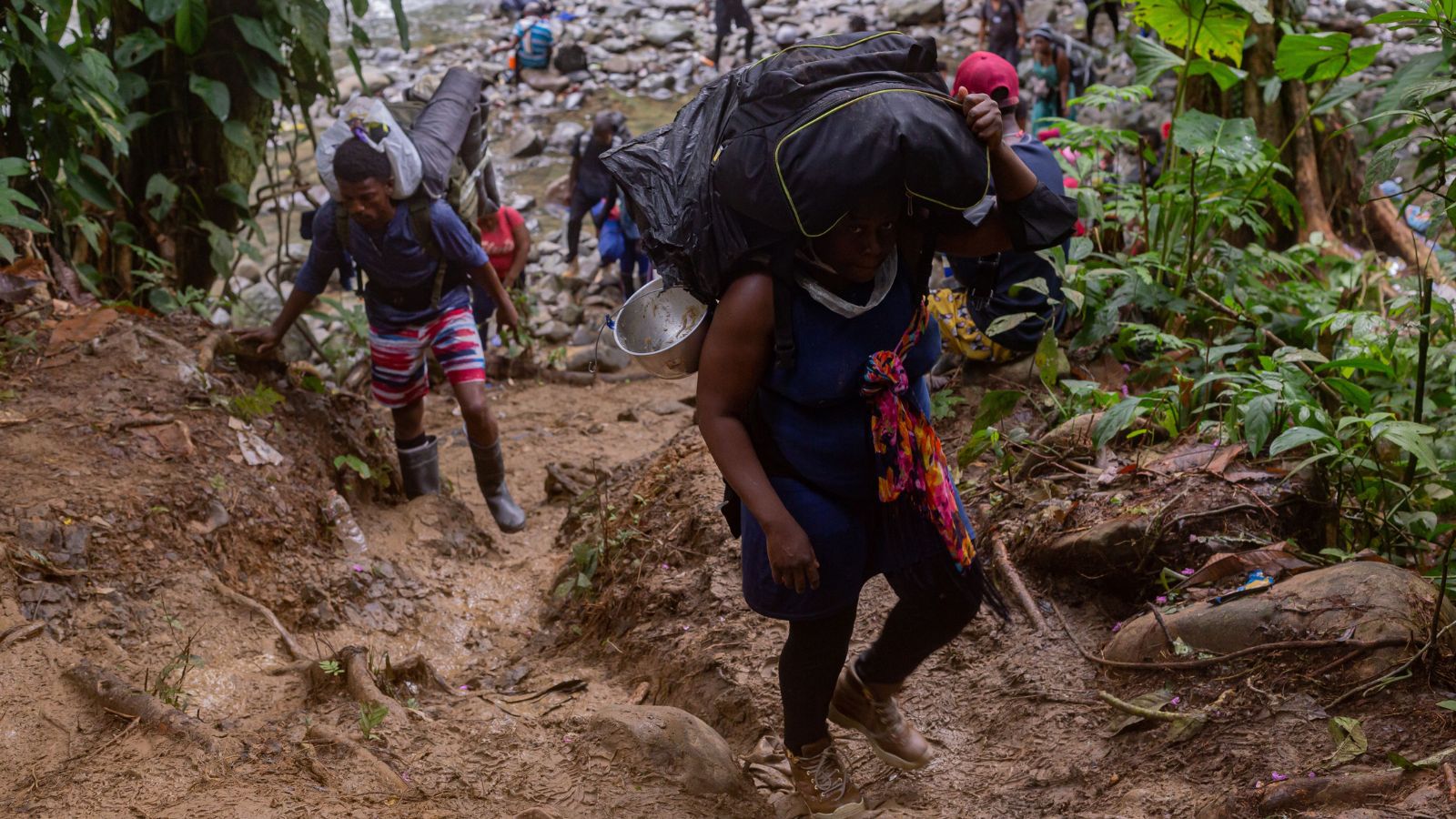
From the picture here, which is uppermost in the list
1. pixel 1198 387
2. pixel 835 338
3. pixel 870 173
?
pixel 870 173

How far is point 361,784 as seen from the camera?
273 cm

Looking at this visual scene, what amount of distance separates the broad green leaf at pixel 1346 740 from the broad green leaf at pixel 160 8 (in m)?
4.92

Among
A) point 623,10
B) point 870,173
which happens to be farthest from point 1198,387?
point 623,10

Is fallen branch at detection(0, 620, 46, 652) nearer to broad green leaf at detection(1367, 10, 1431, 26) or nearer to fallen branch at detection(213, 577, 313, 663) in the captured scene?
fallen branch at detection(213, 577, 313, 663)

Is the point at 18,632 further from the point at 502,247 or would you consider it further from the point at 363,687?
the point at 502,247

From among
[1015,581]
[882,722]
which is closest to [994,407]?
[1015,581]

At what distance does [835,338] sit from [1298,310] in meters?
3.43

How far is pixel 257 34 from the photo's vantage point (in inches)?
201

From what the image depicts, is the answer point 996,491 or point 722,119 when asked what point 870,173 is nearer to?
point 722,119

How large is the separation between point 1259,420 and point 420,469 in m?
3.48

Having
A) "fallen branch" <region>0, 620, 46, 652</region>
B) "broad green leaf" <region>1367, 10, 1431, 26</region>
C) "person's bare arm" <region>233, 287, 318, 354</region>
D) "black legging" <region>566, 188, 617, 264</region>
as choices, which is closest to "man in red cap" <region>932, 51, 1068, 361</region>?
"broad green leaf" <region>1367, 10, 1431, 26</region>

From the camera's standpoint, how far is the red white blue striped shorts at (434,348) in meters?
4.82

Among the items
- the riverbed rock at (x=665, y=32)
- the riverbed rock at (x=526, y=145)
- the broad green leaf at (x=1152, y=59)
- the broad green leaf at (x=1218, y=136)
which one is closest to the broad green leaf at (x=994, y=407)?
the broad green leaf at (x=1218, y=136)

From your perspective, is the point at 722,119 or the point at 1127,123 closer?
the point at 722,119
